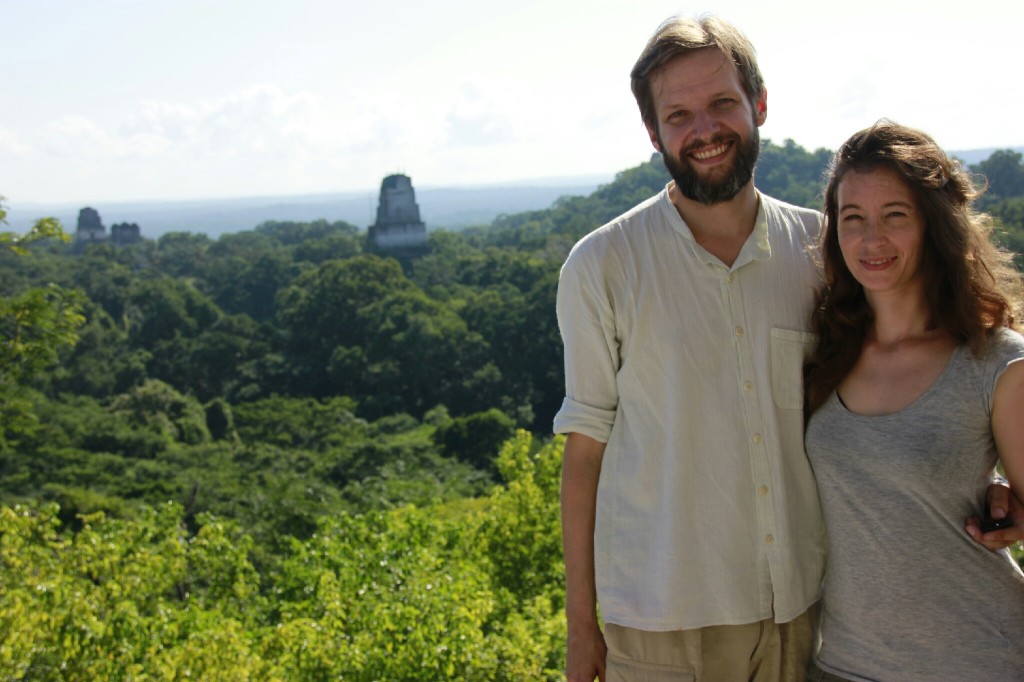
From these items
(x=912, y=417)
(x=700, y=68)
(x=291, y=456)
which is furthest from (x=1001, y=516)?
(x=291, y=456)

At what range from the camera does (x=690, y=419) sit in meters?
2.07

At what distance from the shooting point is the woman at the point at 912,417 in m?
1.91

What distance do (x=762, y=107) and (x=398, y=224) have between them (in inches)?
2467

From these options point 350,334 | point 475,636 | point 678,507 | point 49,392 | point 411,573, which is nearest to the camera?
point 678,507

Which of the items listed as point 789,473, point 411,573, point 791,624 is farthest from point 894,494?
point 411,573

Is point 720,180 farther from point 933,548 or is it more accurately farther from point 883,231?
point 933,548

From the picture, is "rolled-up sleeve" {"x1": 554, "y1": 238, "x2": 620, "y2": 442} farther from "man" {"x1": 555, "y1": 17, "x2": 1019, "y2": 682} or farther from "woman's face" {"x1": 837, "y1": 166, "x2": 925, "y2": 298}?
"woman's face" {"x1": 837, "y1": 166, "x2": 925, "y2": 298}

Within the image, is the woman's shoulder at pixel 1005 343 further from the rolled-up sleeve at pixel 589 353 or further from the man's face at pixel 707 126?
the rolled-up sleeve at pixel 589 353

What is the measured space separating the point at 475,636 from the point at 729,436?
17.1 ft

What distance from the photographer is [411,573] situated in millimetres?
8242

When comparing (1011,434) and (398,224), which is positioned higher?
(1011,434)

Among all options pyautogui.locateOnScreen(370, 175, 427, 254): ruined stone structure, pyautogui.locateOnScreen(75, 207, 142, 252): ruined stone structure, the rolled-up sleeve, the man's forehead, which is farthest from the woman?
pyautogui.locateOnScreen(75, 207, 142, 252): ruined stone structure

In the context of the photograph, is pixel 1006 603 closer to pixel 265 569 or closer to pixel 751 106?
pixel 751 106

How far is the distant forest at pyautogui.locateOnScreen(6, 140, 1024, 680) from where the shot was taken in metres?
6.93
